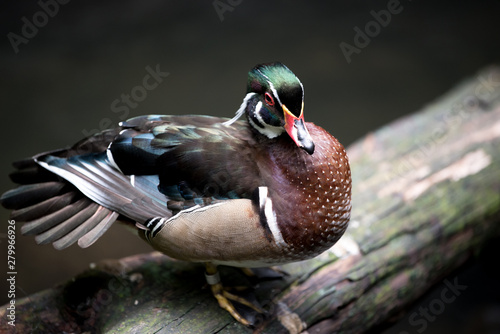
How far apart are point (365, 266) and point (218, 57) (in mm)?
3155

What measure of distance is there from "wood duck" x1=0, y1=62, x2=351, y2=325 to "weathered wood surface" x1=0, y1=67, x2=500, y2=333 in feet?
0.68

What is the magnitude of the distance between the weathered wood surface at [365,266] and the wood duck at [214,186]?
0.21 meters

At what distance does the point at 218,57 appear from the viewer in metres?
4.80

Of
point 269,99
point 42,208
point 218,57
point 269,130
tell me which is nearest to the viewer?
point 269,99

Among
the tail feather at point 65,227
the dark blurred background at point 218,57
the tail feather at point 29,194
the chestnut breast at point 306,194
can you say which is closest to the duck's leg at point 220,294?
the chestnut breast at point 306,194

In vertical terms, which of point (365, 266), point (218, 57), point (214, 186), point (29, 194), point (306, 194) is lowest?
point (365, 266)

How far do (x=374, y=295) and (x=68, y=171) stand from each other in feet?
4.35

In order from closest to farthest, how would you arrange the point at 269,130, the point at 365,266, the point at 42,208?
the point at 269,130
the point at 42,208
the point at 365,266

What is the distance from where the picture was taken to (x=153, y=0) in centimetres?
497

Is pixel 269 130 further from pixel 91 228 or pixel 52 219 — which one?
pixel 52 219

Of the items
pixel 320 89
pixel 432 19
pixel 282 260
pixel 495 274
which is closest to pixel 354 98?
pixel 320 89

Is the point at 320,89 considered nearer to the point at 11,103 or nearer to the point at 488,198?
the point at 488,198

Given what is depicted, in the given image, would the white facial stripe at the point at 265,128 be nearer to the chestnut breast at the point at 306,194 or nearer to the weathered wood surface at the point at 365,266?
the chestnut breast at the point at 306,194

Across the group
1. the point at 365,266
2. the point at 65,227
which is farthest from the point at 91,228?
the point at 365,266
